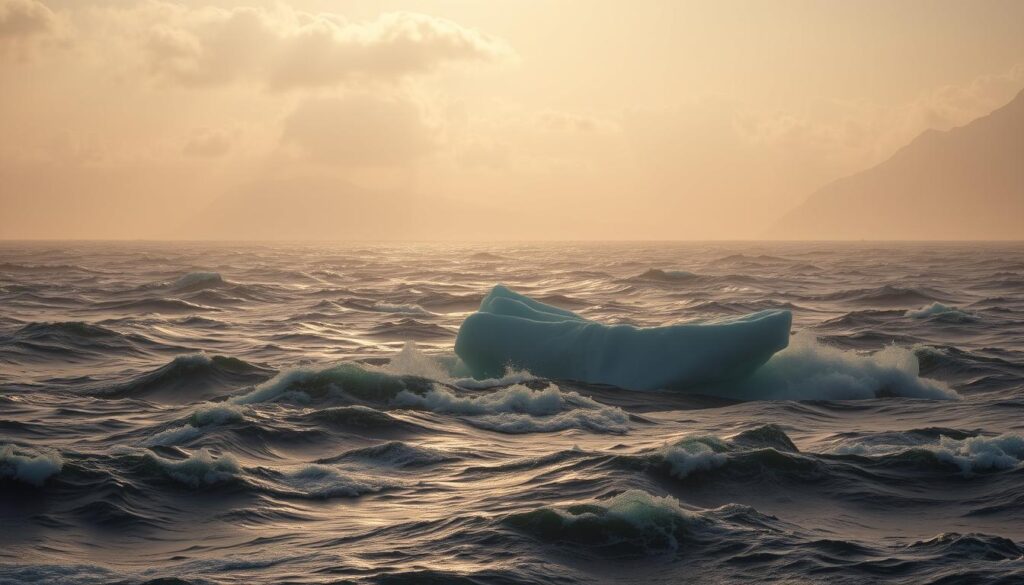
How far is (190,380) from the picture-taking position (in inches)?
733

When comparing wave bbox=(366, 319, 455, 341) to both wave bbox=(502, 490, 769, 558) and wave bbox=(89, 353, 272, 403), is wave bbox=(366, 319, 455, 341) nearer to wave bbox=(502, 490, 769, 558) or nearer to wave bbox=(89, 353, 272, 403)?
wave bbox=(89, 353, 272, 403)

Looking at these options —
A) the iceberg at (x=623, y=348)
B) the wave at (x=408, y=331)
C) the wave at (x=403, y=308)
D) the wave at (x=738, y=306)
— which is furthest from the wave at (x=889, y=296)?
the iceberg at (x=623, y=348)

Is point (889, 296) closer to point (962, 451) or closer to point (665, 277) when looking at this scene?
point (665, 277)

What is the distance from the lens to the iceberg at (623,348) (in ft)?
55.6

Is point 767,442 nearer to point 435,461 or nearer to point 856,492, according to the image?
point 856,492

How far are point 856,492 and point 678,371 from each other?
6828 millimetres

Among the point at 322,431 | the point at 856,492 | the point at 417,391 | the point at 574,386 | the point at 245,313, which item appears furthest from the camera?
the point at 245,313

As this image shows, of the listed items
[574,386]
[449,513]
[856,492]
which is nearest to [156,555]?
[449,513]

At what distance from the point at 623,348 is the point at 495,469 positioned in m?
7.05

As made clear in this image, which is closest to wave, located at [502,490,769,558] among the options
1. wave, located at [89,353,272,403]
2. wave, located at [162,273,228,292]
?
wave, located at [89,353,272,403]

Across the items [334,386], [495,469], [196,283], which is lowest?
[495,469]

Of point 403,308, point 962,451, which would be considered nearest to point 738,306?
point 403,308

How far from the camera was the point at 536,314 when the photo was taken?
66.3 ft

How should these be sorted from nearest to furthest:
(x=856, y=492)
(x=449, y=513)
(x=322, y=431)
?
1. (x=449, y=513)
2. (x=856, y=492)
3. (x=322, y=431)
